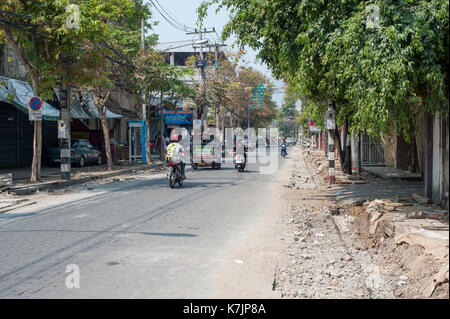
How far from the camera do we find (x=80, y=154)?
84.8 ft

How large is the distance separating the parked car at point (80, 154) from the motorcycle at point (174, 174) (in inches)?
442

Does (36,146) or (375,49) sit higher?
(375,49)

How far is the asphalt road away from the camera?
5398 millimetres

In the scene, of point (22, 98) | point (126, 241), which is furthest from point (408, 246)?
point (22, 98)

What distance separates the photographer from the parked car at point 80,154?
24984 millimetres

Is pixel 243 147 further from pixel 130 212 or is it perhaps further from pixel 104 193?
pixel 130 212

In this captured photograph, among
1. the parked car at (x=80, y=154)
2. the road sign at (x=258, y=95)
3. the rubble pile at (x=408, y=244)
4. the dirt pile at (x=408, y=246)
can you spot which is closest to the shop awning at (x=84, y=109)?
the parked car at (x=80, y=154)

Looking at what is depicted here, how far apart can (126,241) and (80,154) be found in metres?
19.4

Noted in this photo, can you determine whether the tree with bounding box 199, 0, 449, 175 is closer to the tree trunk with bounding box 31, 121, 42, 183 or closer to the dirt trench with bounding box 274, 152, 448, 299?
the dirt trench with bounding box 274, 152, 448, 299

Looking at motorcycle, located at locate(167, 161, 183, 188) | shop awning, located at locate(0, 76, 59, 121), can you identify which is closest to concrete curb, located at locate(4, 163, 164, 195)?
shop awning, located at locate(0, 76, 59, 121)

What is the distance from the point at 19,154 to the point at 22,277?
19.7 meters

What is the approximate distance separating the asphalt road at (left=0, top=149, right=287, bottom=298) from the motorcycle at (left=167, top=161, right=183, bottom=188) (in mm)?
1119

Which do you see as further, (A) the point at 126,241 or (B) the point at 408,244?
(A) the point at 126,241

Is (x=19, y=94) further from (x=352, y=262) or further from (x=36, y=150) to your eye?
(x=352, y=262)
